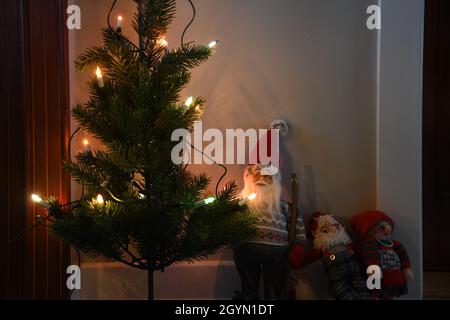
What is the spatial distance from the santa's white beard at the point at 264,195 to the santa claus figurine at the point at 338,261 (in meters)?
0.22

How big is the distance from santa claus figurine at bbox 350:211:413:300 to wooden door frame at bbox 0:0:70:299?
3.82 feet

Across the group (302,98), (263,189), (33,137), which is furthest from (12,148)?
(302,98)

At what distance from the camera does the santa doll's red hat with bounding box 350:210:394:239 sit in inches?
67.7

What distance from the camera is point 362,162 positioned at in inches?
73.1

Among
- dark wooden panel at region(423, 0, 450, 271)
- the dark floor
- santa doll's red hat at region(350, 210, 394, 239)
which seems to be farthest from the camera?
dark wooden panel at region(423, 0, 450, 271)

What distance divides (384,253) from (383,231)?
0.09 meters

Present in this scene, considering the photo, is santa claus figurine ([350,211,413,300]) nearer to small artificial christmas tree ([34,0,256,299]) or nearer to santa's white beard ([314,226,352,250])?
santa's white beard ([314,226,352,250])

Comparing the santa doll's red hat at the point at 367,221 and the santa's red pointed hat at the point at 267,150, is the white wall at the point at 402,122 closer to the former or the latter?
the santa doll's red hat at the point at 367,221

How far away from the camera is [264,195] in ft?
5.33

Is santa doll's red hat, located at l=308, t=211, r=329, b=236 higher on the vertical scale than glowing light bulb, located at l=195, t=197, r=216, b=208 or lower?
lower

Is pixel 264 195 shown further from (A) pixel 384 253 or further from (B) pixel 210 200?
(A) pixel 384 253

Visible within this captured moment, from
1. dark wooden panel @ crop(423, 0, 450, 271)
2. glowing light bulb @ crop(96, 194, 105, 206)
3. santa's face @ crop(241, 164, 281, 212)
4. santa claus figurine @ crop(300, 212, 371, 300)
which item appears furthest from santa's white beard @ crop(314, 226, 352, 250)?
glowing light bulb @ crop(96, 194, 105, 206)

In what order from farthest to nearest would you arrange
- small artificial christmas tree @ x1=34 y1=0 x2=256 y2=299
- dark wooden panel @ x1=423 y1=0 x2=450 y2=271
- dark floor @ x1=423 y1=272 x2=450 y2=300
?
dark wooden panel @ x1=423 y1=0 x2=450 y2=271 < dark floor @ x1=423 y1=272 x2=450 y2=300 < small artificial christmas tree @ x1=34 y1=0 x2=256 y2=299
